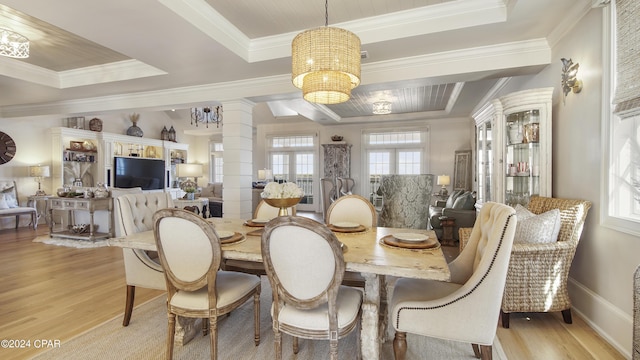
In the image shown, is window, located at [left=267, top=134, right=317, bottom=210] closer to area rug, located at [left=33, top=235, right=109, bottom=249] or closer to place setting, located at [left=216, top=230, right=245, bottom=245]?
area rug, located at [left=33, top=235, right=109, bottom=249]

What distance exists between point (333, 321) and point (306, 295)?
18cm

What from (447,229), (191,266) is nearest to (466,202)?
(447,229)

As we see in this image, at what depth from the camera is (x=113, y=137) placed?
855cm

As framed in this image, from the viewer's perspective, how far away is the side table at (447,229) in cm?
479

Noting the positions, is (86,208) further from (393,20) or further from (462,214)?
(462,214)

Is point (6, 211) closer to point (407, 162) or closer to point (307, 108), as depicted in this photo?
point (307, 108)

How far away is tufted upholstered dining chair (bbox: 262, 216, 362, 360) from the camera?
1.44 m

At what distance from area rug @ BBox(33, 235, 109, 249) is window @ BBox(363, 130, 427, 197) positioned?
20.0 ft

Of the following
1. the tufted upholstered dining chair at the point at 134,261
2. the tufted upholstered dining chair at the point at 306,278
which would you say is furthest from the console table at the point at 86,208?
the tufted upholstered dining chair at the point at 306,278

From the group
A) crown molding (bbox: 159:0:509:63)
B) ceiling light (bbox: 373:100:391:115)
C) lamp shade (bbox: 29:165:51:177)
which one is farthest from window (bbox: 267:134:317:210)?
crown molding (bbox: 159:0:509:63)

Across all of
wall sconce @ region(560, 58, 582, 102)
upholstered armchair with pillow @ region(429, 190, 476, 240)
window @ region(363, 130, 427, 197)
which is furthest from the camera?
window @ region(363, 130, 427, 197)

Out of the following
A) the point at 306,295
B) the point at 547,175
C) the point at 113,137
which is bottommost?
the point at 306,295

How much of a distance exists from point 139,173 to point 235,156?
6410 mm

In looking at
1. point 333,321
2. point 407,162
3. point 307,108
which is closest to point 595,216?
point 333,321
